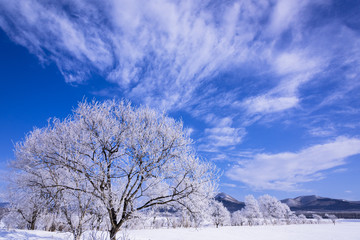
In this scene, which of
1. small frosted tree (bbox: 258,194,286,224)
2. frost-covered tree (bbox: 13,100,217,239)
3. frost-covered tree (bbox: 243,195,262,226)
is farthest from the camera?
small frosted tree (bbox: 258,194,286,224)

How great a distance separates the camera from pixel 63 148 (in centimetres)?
1116

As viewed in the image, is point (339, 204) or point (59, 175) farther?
point (339, 204)

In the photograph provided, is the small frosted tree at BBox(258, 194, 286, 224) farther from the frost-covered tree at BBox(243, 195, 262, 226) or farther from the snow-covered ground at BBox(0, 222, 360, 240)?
the snow-covered ground at BBox(0, 222, 360, 240)

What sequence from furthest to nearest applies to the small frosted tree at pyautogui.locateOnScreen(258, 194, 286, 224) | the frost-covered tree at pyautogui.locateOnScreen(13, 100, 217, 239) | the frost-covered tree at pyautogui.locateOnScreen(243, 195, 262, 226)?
1. the small frosted tree at pyautogui.locateOnScreen(258, 194, 286, 224)
2. the frost-covered tree at pyautogui.locateOnScreen(243, 195, 262, 226)
3. the frost-covered tree at pyautogui.locateOnScreen(13, 100, 217, 239)

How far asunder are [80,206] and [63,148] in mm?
3360

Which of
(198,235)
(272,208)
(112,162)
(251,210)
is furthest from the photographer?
(272,208)

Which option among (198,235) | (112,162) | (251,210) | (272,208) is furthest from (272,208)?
(112,162)

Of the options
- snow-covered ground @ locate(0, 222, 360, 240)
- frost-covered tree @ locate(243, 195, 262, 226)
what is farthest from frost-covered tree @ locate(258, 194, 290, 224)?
snow-covered ground @ locate(0, 222, 360, 240)

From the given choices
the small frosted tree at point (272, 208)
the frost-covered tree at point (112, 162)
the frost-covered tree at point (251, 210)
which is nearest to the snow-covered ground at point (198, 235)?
the frost-covered tree at point (112, 162)

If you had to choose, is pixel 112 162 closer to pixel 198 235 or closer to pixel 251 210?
pixel 198 235

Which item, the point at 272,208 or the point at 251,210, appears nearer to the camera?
the point at 251,210

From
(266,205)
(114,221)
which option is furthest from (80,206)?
(266,205)

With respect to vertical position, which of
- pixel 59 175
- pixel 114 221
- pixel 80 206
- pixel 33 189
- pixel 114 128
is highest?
pixel 114 128

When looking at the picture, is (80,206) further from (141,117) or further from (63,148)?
(141,117)
